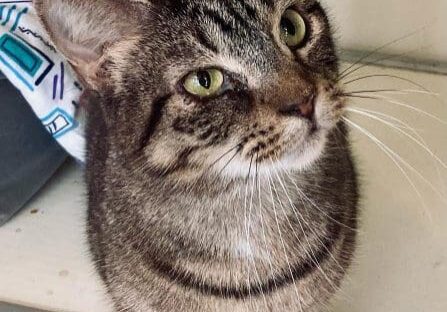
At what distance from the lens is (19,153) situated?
52.9 inches

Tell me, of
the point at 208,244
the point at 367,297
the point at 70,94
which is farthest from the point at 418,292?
the point at 70,94

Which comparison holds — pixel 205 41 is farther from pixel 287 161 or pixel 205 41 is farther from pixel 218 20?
pixel 287 161

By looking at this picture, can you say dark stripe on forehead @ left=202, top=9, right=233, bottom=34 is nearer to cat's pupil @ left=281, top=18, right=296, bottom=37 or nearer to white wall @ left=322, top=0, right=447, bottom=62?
cat's pupil @ left=281, top=18, right=296, bottom=37

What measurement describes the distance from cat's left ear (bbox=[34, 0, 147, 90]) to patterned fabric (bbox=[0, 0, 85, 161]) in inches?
17.5

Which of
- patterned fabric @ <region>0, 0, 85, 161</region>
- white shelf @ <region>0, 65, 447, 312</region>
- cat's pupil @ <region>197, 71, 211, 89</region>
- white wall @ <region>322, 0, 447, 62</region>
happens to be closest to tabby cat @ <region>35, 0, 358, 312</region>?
cat's pupil @ <region>197, 71, 211, 89</region>

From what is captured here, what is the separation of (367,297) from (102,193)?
450mm

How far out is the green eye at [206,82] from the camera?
2.64 ft

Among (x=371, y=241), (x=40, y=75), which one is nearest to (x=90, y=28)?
(x=40, y=75)

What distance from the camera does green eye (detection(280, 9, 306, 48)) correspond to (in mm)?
844

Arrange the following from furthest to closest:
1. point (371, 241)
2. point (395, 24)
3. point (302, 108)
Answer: point (395, 24) → point (371, 241) → point (302, 108)

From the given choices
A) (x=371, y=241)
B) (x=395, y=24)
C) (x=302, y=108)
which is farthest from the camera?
(x=395, y=24)

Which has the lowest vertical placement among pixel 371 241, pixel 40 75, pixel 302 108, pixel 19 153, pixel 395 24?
pixel 19 153

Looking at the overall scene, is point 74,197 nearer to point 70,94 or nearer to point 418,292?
point 70,94

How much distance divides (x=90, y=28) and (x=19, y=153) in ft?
1.85
